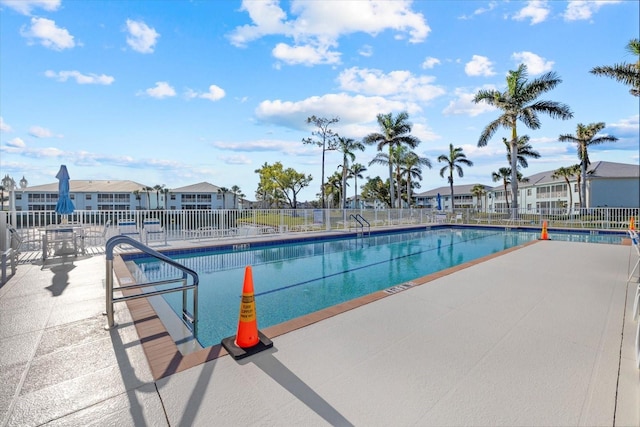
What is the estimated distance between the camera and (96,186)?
48812 mm

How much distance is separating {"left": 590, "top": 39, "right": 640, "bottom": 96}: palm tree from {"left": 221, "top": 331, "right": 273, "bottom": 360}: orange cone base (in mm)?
20193

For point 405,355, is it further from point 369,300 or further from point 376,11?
point 376,11

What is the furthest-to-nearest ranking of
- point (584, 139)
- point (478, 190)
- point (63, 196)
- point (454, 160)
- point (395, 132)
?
point (478, 190) → point (454, 160) → point (395, 132) → point (584, 139) → point (63, 196)

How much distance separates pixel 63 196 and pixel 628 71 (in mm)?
22640

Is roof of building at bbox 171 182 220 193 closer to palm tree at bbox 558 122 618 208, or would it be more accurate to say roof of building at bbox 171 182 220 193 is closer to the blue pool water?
the blue pool water

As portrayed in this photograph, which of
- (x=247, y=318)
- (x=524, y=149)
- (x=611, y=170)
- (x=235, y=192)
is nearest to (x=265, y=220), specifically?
(x=247, y=318)

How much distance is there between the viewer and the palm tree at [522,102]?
19.0 meters

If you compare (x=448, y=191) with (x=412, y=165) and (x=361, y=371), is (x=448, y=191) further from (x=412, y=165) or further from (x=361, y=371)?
(x=361, y=371)

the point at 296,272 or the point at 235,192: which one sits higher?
the point at 235,192

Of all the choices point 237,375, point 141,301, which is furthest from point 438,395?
point 141,301

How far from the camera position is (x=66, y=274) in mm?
5227

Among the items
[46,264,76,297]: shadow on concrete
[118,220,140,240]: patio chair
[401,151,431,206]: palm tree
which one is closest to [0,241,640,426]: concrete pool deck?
[46,264,76,297]: shadow on concrete

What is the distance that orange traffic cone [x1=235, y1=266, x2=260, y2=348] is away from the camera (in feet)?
8.36

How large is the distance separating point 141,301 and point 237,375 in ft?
7.59
